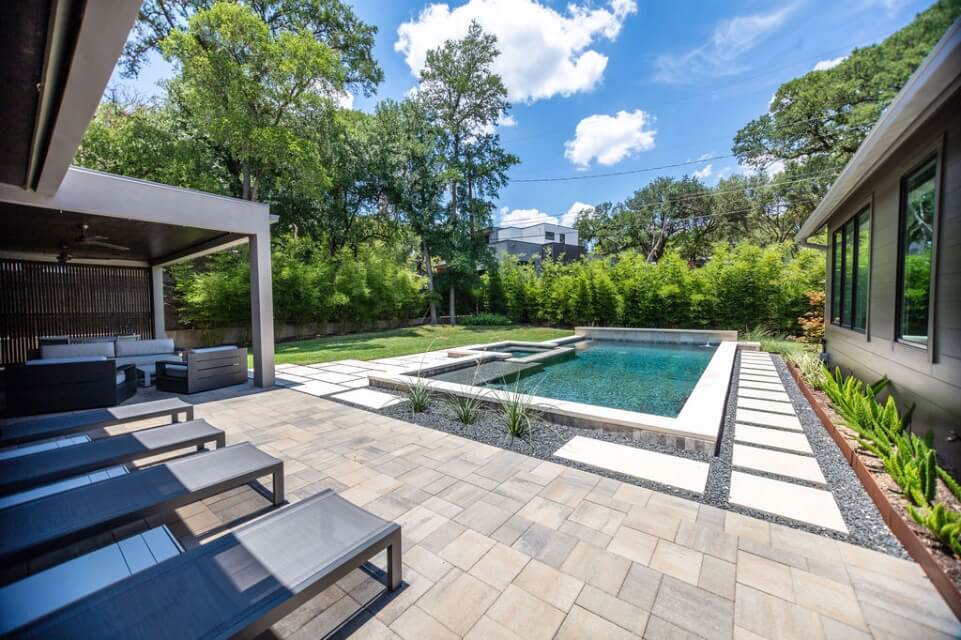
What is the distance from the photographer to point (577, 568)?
1.93m

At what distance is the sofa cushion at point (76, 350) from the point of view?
5.91 meters

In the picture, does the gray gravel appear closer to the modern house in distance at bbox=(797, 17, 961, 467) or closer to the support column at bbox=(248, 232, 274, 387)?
the modern house in distance at bbox=(797, 17, 961, 467)

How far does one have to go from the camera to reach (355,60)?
1421cm

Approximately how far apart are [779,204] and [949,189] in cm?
2387

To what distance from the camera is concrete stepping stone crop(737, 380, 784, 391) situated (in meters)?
5.70

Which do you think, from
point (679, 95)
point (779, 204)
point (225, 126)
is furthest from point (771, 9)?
point (779, 204)

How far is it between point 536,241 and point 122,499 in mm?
35354

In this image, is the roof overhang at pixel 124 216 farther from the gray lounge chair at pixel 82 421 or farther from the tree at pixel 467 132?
the tree at pixel 467 132

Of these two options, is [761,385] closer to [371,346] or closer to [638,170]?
[371,346]

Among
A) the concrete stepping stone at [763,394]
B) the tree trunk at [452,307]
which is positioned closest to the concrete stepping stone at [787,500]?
the concrete stepping stone at [763,394]

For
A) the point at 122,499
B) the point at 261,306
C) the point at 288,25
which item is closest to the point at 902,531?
the point at 122,499

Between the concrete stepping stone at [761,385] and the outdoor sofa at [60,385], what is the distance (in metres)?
8.71

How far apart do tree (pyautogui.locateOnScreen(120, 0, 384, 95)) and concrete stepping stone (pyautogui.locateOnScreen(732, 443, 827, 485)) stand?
14.3 meters

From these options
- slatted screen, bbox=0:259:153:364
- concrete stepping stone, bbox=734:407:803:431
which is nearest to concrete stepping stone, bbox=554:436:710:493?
concrete stepping stone, bbox=734:407:803:431
